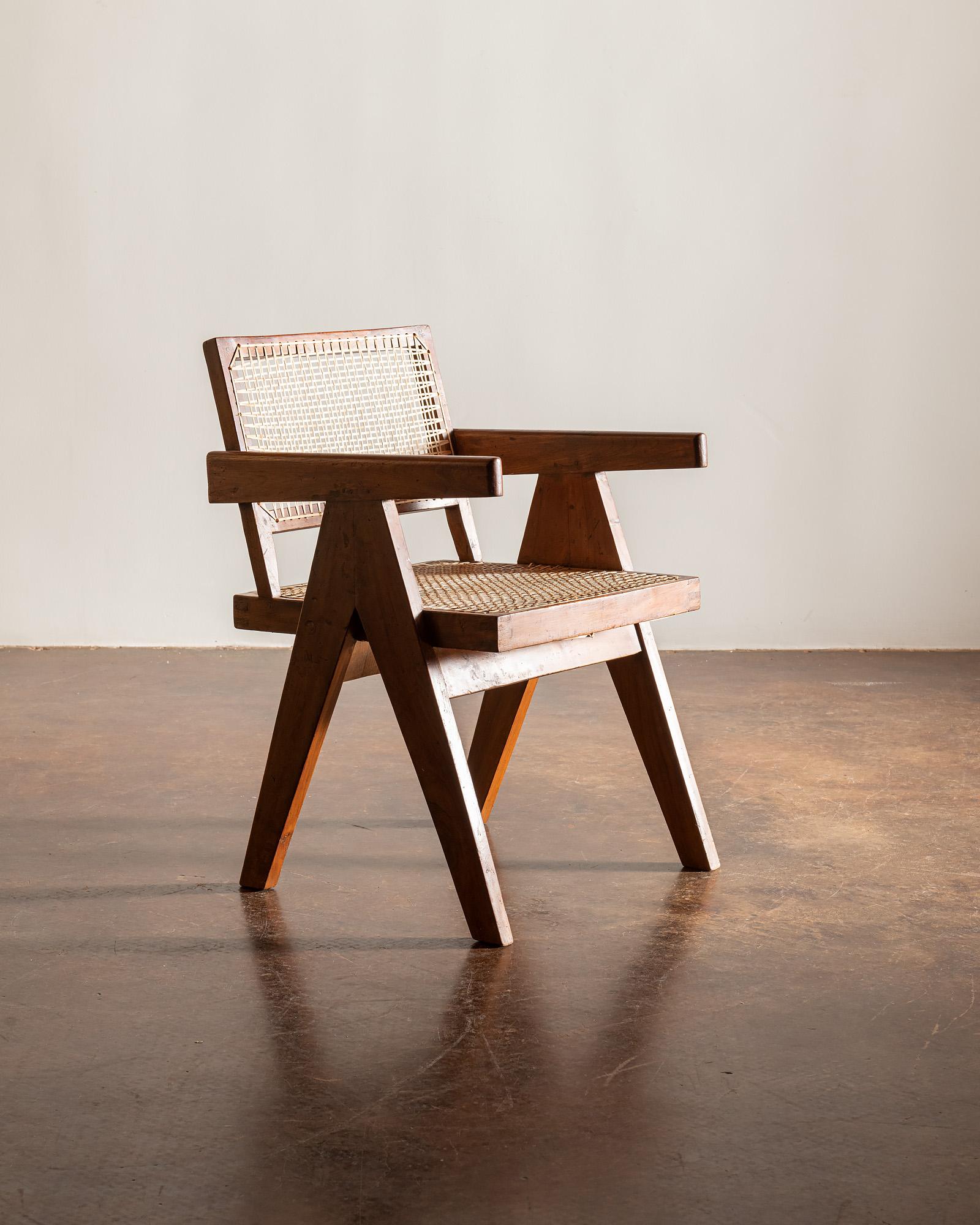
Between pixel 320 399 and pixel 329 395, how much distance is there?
2 centimetres

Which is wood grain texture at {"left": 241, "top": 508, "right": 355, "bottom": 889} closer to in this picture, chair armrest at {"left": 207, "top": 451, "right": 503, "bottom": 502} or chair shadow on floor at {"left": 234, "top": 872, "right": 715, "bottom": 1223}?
chair armrest at {"left": 207, "top": 451, "right": 503, "bottom": 502}

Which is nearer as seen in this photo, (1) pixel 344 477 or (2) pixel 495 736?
(1) pixel 344 477

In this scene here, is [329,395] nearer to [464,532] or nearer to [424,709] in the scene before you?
[464,532]

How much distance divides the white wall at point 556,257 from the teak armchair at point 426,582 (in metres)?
1.59

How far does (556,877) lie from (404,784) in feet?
1.97

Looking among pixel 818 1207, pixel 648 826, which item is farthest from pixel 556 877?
pixel 818 1207

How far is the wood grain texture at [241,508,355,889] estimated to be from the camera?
6.41 ft

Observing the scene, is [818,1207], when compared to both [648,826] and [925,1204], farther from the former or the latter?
[648,826]

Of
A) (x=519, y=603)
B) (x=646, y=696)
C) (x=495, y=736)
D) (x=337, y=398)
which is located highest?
(x=337, y=398)

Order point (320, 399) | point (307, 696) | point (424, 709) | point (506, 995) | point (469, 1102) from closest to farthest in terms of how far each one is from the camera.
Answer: point (469, 1102) → point (506, 995) → point (424, 709) → point (307, 696) → point (320, 399)

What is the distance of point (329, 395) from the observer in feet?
7.96

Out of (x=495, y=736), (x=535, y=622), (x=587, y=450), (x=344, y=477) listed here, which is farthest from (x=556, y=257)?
(x=535, y=622)

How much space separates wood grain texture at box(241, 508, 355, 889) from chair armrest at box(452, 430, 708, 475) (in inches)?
18.6

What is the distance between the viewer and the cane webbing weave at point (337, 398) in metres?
2.27
